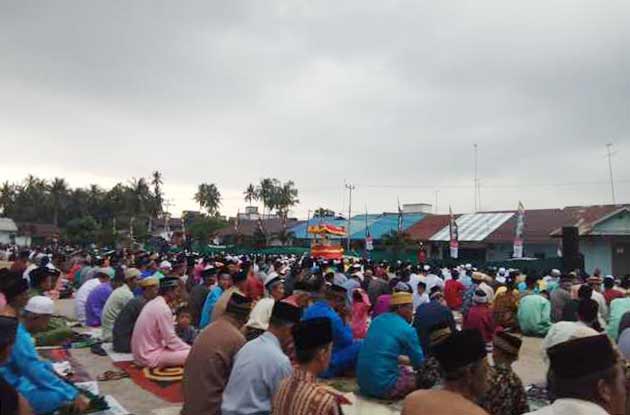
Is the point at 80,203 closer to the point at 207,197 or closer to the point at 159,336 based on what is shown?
the point at 207,197

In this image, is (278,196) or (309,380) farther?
(278,196)

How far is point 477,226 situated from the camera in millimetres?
32719

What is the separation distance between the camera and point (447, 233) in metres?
33.1

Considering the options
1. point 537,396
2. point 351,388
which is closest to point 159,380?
point 351,388

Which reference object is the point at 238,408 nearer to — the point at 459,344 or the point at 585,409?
the point at 459,344

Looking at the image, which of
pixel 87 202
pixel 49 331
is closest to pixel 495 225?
pixel 49 331

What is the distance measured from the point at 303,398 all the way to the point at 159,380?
4.35m

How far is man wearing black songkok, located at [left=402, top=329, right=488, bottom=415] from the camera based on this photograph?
2.29 m

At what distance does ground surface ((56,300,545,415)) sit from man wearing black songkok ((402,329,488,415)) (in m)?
3.07

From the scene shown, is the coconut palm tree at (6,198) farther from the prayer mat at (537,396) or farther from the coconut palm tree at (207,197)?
the prayer mat at (537,396)

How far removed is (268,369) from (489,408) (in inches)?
59.0

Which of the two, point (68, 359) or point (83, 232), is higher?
point (83, 232)

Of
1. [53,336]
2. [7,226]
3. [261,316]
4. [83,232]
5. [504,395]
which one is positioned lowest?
[53,336]

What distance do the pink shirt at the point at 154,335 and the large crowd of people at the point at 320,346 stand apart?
0.05 feet
